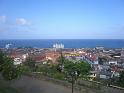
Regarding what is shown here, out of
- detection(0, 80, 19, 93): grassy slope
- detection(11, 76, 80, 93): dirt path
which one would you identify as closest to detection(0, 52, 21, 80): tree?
detection(0, 80, 19, 93): grassy slope

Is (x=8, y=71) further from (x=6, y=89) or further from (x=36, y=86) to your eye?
(x=36, y=86)

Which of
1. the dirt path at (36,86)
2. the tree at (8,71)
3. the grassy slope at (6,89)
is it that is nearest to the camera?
A: the grassy slope at (6,89)

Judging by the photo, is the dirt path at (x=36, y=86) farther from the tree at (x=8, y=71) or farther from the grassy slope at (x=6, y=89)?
the tree at (x=8, y=71)

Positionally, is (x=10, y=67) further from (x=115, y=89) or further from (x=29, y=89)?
(x=115, y=89)

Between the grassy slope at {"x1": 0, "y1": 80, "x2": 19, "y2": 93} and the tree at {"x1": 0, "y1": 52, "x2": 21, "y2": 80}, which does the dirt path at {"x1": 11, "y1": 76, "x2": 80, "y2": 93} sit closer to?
the grassy slope at {"x1": 0, "y1": 80, "x2": 19, "y2": 93}

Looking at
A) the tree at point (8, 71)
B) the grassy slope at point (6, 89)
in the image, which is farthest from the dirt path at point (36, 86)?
the tree at point (8, 71)

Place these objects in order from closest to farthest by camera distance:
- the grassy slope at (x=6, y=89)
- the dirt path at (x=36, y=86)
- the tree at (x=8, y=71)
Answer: the grassy slope at (x=6, y=89), the tree at (x=8, y=71), the dirt path at (x=36, y=86)

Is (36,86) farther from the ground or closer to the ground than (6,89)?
closer to the ground

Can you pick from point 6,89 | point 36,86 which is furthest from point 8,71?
point 36,86

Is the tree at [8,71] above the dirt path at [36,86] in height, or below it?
above
